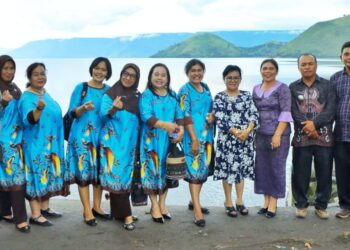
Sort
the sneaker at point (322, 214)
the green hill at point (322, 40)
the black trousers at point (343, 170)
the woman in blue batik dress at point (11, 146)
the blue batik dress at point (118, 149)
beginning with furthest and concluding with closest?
the green hill at point (322, 40)
the sneaker at point (322, 214)
the black trousers at point (343, 170)
the blue batik dress at point (118, 149)
the woman in blue batik dress at point (11, 146)

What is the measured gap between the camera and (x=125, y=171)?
16.3 feet

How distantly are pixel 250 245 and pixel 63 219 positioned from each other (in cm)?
234

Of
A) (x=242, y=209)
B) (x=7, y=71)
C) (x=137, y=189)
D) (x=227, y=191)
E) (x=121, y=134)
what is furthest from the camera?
(x=242, y=209)

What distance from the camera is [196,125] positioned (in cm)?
527

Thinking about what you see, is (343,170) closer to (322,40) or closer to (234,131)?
(234,131)

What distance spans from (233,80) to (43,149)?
2.41m

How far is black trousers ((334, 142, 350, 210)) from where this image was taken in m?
5.33

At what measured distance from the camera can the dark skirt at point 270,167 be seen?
17.5ft

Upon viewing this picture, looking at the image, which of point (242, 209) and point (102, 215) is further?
point (242, 209)

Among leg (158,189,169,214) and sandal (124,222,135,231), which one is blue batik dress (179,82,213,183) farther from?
sandal (124,222,135,231)

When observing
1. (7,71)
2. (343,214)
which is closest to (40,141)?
(7,71)

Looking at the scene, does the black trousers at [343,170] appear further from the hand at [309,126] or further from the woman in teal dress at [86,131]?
the woman in teal dress at [86,131]

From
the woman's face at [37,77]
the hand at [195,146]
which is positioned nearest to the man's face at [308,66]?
the hand at [195,146]

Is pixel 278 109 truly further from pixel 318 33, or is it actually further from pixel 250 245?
pixel 318 33
